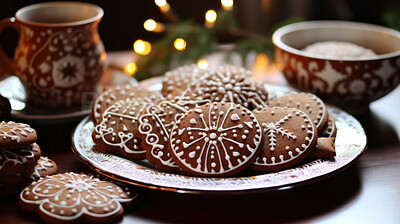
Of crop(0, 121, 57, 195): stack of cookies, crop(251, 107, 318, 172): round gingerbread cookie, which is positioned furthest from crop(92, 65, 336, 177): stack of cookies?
crop(0, 121, 57, 195): stack of cookies

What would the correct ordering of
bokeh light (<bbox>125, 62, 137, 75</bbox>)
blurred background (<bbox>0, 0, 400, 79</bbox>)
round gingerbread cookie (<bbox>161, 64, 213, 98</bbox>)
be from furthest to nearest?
blurred background (<bbox>0, 0, 400, 79</bbox>) → bokeh light (<bbox>125, 62, 137, 75</bbox>) → round gingerbread cookie (<bbox>161, 64, 213, 98</bbox>)

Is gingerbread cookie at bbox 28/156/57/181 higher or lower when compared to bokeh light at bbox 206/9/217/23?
lower

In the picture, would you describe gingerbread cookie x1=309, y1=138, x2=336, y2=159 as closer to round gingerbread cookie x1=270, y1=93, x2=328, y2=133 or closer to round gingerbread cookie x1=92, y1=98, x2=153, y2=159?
round gingerbread cookie x1=270, y1=93, x2=328, y2=133

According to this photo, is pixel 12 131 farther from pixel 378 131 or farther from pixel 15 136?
pixel 378 131

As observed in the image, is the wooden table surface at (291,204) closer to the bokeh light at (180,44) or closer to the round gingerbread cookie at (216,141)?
the round gingerbread cookie at (216,141)

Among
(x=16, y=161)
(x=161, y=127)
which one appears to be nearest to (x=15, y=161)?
(x=16, y=161)

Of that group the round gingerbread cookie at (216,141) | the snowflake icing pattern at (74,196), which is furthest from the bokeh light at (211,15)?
the snowflake icing pattern at (74,196)
